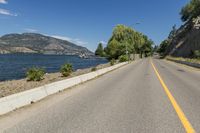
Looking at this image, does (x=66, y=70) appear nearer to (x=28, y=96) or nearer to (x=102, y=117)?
(x=28, y=96)

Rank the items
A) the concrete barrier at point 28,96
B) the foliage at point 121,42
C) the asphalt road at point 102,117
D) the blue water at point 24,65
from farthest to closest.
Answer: the foliage at point 121,42 < the blue water at point 24,65 < the concrete barrier at point 28,96 < the asphalt road at point 102,117

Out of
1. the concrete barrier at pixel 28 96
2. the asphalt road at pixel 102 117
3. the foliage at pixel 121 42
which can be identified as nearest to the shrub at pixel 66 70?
the concrete barrier at pixel 28 96

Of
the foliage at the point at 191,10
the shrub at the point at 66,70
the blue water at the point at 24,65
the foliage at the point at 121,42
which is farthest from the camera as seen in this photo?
the foliage at the point at 191,10

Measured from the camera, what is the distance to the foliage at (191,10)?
120250mm

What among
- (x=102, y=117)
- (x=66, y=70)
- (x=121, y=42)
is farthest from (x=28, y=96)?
(x=121, y=42)

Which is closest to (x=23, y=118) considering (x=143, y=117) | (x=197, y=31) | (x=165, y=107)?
(x=143, y=117)

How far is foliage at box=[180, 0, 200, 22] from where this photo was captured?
395ft

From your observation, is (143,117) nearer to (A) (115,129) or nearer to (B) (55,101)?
(A) (115,129)

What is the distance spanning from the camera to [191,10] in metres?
131

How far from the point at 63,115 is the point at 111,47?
276ft

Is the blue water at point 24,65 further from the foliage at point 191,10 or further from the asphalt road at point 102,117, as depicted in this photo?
the foliage at point 191,10

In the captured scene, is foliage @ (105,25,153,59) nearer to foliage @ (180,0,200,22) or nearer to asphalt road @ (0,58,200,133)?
foliage @ (180,0,200,22)

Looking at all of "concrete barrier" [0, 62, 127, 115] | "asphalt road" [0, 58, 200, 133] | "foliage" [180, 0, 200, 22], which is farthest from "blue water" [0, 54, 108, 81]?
"foliage" [180, 0, 200, 22]

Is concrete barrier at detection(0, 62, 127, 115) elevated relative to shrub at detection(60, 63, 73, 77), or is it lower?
elevated
